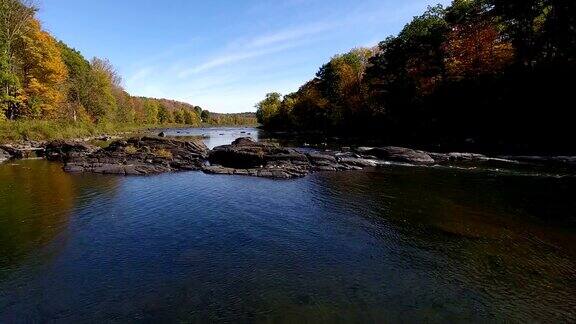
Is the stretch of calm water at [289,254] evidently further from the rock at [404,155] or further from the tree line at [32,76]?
the tree line at [32,76]

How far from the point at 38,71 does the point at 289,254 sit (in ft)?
245

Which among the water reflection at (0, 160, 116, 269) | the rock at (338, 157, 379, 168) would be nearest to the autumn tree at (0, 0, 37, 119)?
the water reflection at (0, 160, 116, 269)

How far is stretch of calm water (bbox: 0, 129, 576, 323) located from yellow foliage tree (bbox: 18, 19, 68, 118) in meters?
48.9

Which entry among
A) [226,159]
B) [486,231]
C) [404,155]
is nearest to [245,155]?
[226,159]

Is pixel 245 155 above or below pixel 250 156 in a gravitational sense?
above

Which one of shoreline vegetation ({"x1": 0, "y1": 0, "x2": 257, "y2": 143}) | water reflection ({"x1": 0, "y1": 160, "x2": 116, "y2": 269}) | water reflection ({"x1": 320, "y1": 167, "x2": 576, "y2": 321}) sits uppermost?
shoreline vegetation ({"x1": 0, "y1": 0, "x2": 257, "y2": 143})

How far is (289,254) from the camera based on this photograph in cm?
1535

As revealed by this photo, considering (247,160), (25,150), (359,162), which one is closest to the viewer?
(359,162)

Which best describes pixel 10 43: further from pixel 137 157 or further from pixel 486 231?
pixel 486 231

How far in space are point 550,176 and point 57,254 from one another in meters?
36.5

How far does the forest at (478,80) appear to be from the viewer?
44.7 m

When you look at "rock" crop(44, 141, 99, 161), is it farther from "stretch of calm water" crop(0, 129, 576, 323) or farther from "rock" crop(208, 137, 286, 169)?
"stretch of calm water" crop(0, 129, 576, 323)

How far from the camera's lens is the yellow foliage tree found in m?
65.9

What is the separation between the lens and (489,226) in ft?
61.7
